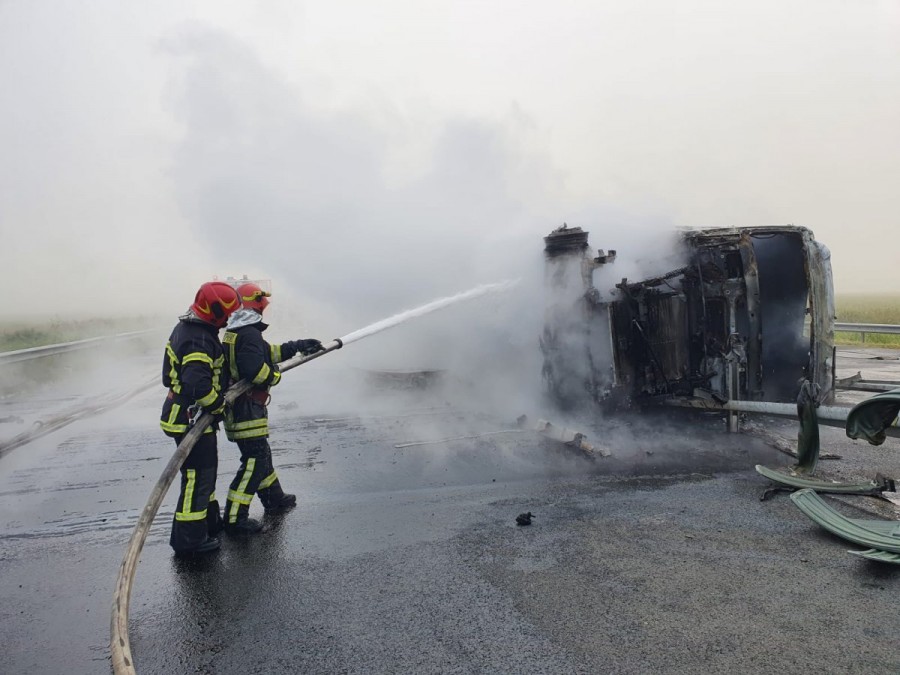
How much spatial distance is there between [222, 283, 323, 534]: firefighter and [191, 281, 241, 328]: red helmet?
191 mm

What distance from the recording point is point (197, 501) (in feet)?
13.2

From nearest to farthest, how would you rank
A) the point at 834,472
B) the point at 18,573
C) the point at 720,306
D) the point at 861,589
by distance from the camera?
the point at 861,589, the point at 18,573, the point at 834,472, the point at 720,306

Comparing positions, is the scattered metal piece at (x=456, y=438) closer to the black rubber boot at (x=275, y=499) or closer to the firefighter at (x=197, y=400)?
the black rubber boot at (x=275, y=499)

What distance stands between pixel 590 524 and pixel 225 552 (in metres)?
2.64

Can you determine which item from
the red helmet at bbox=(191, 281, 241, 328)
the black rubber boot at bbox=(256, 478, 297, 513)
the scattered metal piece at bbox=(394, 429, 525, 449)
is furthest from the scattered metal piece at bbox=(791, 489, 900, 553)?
the red helmet at bbox=(191, 281, 241, 328)

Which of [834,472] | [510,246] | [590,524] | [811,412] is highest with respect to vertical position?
[510,246]

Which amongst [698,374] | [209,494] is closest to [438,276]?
[698,374]

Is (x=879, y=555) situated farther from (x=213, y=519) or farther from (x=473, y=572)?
(x=213, y=519)

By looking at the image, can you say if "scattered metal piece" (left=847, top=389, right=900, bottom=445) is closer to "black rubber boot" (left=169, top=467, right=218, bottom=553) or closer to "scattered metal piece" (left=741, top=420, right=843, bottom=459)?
"scattered metal piece" (left=741, top=420, right=843, bottom=459)

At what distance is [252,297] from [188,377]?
1.11 metres

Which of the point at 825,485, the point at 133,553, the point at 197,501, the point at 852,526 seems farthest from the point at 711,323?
the point at 133,553

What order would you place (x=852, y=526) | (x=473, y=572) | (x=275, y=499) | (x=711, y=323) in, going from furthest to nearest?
(x=711, y=323), (x=275, y=499), (x=852, y=526), (x=473, y=572)

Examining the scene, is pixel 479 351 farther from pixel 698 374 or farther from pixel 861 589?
pixel 861 589

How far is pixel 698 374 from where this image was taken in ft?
21.2
